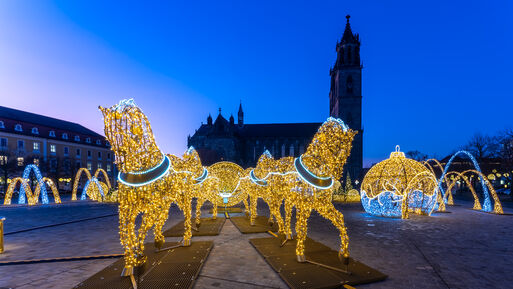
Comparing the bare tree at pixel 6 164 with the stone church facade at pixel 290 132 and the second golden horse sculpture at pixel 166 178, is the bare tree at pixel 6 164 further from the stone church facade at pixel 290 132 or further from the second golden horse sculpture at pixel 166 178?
the second golden horse sculpture at pixel 166 178

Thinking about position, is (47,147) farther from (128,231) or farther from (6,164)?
(128,231)

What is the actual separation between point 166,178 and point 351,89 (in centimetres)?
4622

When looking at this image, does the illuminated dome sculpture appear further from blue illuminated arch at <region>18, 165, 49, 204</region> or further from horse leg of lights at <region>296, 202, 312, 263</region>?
blue illuminated arch at <region>18, 165, 49, 204</region>

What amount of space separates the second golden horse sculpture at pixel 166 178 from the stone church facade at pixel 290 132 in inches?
1617

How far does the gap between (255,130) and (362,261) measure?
2300 inches

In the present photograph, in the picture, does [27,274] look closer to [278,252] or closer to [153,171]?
[153,171]

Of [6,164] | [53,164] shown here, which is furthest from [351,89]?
[6,164]

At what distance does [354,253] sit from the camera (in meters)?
7.25

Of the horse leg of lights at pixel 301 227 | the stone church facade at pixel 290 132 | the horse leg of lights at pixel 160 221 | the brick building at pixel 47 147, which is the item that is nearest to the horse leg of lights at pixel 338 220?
the horse leg of lights at pixel 301 227

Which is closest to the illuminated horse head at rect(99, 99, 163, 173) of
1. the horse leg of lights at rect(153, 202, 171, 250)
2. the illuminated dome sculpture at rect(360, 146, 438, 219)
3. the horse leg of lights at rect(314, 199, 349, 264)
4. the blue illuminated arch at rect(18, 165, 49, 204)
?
the horse leg of lights at rect(153, 202, 171, 250)

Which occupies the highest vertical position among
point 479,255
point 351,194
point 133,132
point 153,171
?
point 133,132

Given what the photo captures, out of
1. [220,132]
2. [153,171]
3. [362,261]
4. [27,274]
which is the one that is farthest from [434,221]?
[220,132]

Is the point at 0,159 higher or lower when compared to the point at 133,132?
lower

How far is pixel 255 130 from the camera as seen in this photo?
64562 mm
